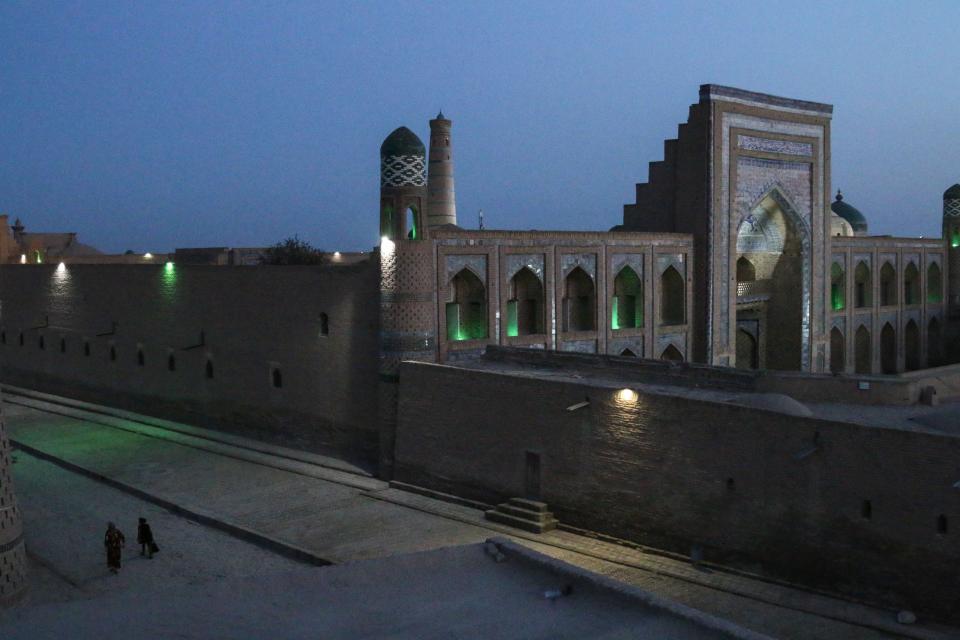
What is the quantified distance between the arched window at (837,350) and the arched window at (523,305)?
487 inches

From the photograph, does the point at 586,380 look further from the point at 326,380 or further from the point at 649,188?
the point at 649,188

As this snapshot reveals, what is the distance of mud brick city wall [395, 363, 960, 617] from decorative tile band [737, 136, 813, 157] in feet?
40.3

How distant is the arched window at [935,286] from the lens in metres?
35.9

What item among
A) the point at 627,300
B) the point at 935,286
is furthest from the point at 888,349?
the point at 627,300

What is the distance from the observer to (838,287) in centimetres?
3052

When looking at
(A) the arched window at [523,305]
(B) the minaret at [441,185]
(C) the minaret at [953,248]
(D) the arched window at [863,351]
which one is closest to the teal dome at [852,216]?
(C) the minaret at [953,248]

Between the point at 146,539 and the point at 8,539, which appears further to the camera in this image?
the point at 146,539

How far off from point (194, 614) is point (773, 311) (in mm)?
23173

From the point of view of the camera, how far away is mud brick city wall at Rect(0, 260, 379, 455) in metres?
Result: 19.7

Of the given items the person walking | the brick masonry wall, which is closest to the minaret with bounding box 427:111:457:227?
the person walking

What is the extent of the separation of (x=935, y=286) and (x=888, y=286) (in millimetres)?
3807

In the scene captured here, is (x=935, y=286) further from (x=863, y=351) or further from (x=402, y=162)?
(x=402, y=162)

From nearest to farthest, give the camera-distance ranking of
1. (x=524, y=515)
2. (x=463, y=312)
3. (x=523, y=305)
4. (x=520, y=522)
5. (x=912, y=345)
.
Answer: (x=520, y=522) < (x=524, y=515) < (x=463, y=312) < (x=523, y=305) < (x=912, y=345)

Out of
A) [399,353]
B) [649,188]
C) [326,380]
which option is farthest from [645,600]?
[649,188]
